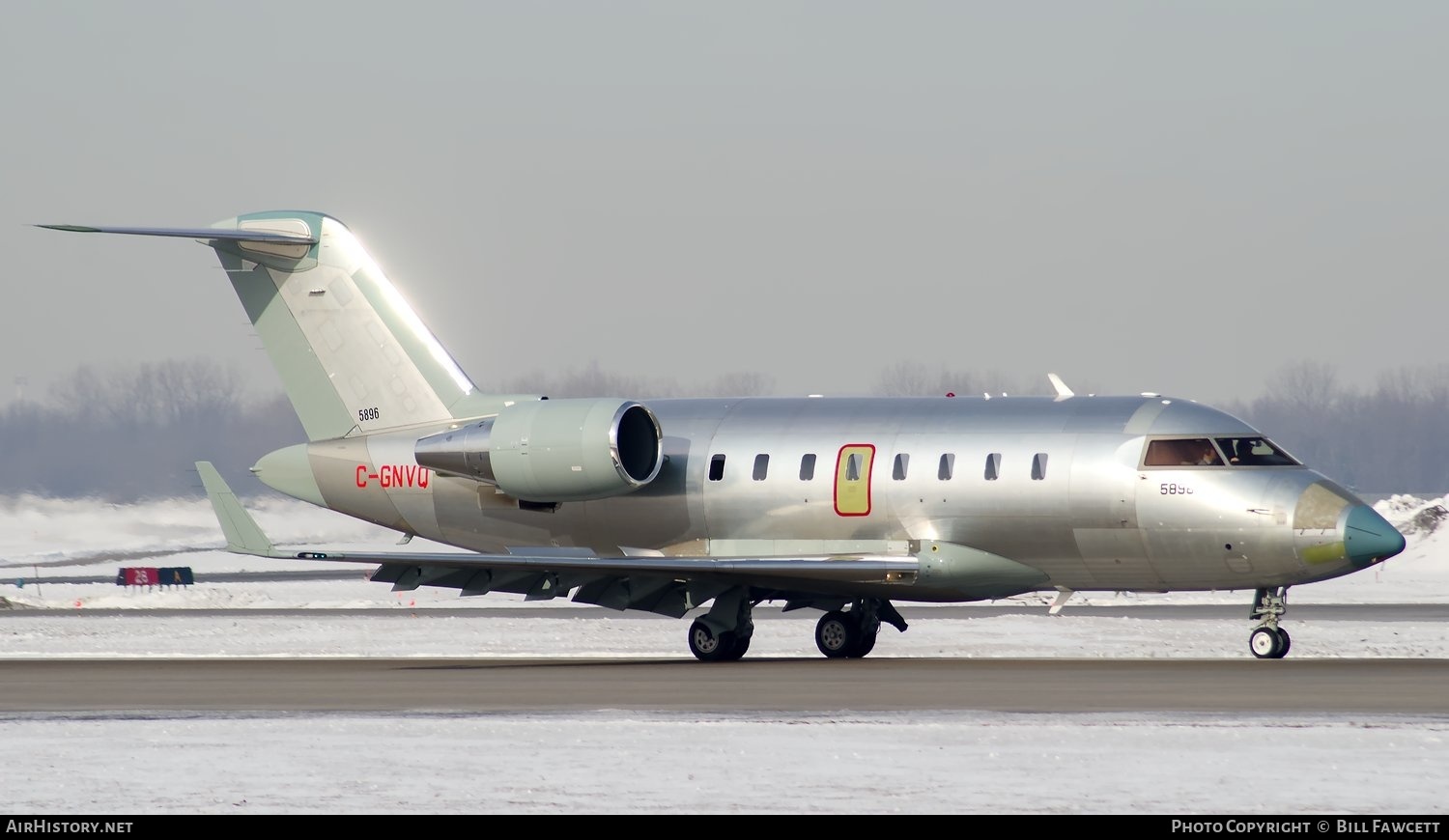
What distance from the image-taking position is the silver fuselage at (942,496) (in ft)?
87.4

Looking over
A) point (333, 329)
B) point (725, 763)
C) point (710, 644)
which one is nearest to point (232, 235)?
point (333, 329)

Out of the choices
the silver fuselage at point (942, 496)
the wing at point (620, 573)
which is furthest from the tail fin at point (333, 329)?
the wing at point (620, 573)

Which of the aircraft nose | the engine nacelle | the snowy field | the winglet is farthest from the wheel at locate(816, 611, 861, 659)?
the snowy field

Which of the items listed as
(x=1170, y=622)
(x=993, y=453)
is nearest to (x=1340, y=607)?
(x=1170, y=622)

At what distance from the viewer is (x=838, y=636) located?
29766 mm

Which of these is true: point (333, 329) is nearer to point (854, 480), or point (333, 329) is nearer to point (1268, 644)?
point (854, 480)

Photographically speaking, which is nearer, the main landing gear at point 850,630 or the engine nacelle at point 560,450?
the engine nacelle at point 560,450

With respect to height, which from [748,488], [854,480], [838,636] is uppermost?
[854,480]

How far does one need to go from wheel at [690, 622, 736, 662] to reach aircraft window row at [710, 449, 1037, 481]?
7.93 ft

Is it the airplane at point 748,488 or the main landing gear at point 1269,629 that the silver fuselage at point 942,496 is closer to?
the airplane at point 748,488

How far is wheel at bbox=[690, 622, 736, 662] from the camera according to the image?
2917cm

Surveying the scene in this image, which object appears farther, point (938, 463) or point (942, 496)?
point (938, 463)

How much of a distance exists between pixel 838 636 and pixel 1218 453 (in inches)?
257
